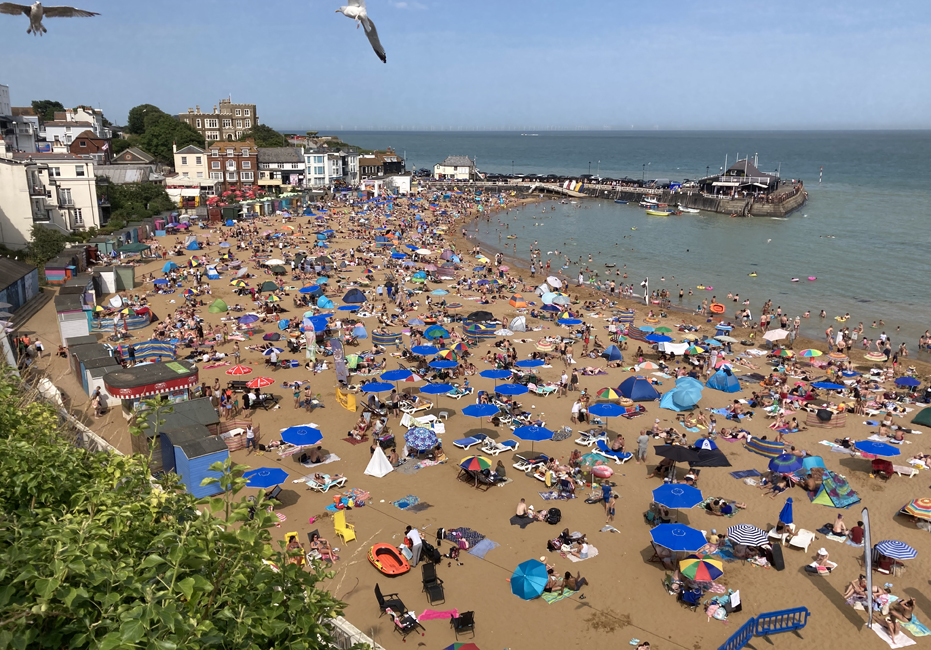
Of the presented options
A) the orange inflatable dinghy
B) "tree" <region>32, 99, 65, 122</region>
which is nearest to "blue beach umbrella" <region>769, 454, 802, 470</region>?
the orange inflatable dinghy

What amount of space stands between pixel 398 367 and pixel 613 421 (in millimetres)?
8113

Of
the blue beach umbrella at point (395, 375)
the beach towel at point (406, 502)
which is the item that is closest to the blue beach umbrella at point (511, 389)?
the blue beach umbrella at point (395, 375)

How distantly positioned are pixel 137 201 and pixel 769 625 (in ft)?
186

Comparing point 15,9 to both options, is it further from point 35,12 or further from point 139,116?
point 139,116

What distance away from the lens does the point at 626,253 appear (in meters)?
53.8

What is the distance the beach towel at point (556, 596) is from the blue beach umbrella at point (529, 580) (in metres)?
0.21

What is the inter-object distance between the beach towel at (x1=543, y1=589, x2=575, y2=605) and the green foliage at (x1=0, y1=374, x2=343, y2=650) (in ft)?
24.9

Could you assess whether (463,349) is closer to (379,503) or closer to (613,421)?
(613,421)

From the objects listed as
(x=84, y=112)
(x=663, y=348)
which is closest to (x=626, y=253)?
(x=663, y=348)

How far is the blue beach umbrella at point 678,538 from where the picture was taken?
11820 mm

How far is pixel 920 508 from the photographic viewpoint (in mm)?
14250

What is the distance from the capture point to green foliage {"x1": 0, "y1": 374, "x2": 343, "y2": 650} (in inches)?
151

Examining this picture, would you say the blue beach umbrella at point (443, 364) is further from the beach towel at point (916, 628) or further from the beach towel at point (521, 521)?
the beach towel at point (916, 628)

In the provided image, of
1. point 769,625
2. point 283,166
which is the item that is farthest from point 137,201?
point 769,625
